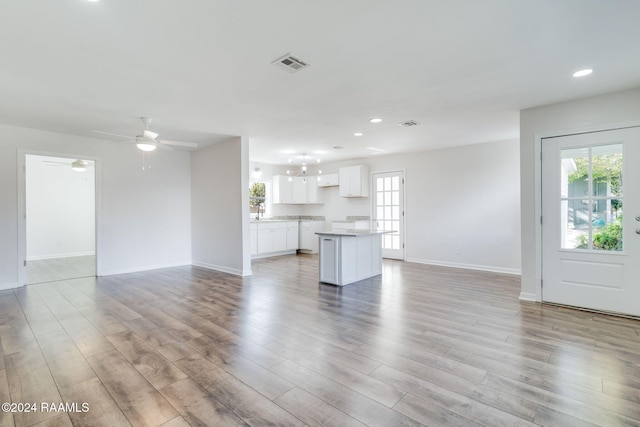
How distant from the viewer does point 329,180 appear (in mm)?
8188

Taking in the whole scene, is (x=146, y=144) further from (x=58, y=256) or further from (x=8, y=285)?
(x=58, y=256)

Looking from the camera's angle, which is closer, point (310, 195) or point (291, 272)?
point (291, 272)

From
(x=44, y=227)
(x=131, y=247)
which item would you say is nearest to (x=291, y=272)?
(x=131, y=247)

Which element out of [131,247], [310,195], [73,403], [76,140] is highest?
[76,140]

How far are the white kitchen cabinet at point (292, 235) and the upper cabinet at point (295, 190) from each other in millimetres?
719

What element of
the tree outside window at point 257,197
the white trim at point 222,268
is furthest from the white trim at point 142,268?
→ the tree outside window at point 257,197

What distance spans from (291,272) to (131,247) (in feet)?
10.3

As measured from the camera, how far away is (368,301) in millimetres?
3889

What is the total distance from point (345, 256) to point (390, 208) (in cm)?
296

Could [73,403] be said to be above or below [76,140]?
below

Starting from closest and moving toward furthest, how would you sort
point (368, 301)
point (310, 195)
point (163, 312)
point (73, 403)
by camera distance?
point (73, 403), point (163, 312), point (368, 301), point (310, 195)

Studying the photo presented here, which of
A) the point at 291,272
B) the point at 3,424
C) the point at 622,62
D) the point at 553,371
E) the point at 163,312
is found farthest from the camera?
the point at 291,272

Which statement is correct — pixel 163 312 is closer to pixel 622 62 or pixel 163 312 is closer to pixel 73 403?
pixel 73 403

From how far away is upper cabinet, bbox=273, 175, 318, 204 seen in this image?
28.0ft
